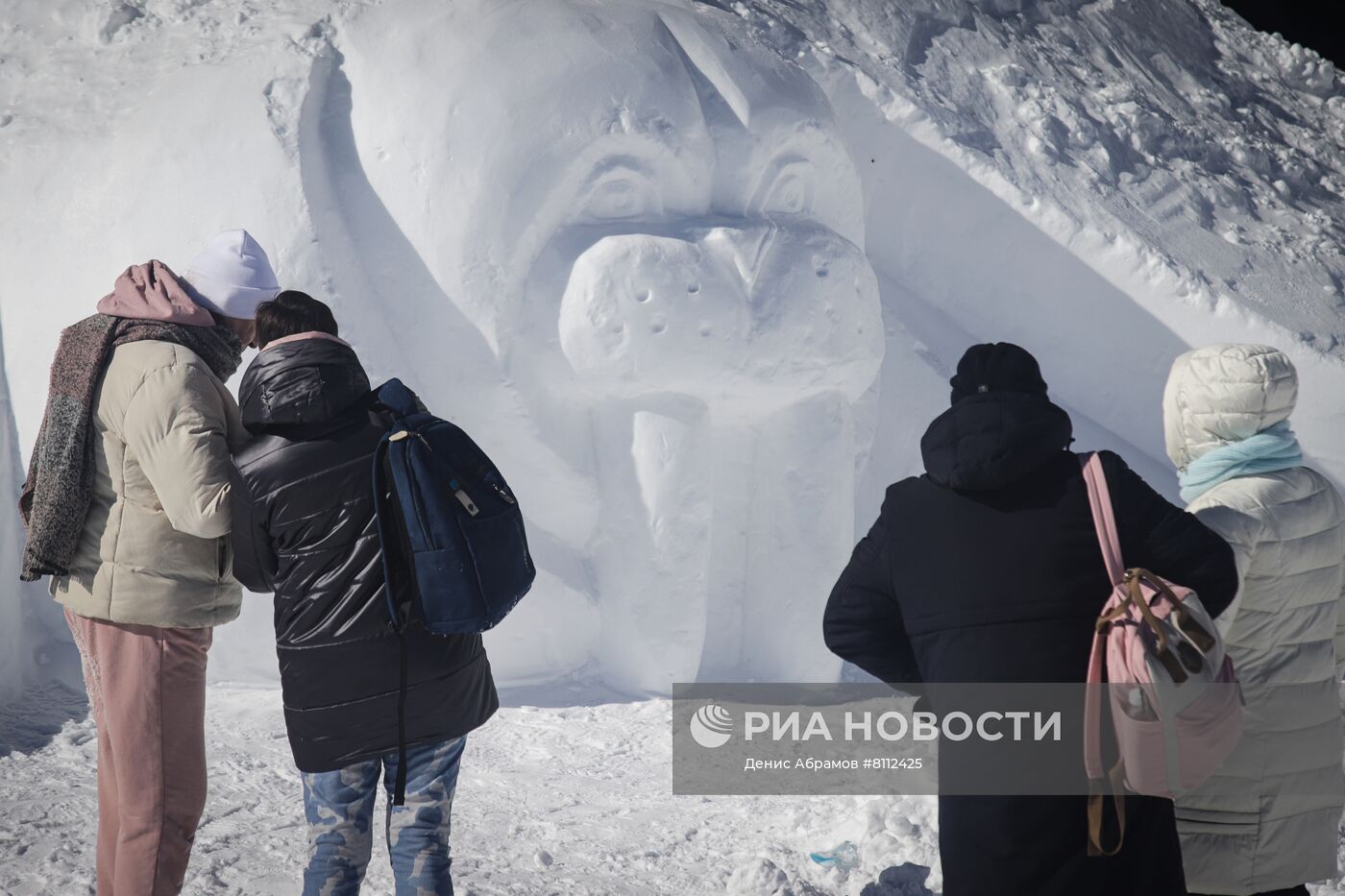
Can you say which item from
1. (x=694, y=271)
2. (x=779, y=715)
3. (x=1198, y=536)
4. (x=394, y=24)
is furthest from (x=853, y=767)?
(x=394, y=24)

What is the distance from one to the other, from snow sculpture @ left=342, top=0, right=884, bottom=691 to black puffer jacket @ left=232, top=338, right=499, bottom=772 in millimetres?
1701

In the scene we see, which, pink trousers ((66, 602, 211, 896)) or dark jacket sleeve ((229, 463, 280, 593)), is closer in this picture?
dark jacket sleeve ((229, 463, 280, 593))

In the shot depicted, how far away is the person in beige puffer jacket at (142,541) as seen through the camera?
82.4 inches

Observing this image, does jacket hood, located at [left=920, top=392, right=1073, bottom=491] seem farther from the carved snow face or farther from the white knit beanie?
the carved snow face

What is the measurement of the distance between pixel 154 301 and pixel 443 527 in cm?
71

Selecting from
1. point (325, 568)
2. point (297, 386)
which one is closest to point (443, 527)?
point (325, 568)

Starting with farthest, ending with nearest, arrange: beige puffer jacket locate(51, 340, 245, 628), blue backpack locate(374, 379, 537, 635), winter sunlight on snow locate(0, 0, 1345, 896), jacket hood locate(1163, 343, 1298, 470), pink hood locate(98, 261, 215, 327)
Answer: winter sunlight on snow locate(0, 0, 1345, 896) → pink hood locate(98, 261, 215, 327) → beige puffer jacket locate(51, 340, 245, 628) → blue backpack locate(374, 379, 537, 635) → jacket hood locate(1163, 343, 1298, 470)

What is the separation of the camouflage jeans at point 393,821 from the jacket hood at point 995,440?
2.97ft

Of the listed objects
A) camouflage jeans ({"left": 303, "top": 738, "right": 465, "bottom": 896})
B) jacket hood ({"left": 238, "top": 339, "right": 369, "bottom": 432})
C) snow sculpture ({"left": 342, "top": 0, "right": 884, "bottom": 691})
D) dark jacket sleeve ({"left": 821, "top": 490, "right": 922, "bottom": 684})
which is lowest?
camouflage jeans ({"left": 303, "top": 738, "right": 465, "bottom": 896})

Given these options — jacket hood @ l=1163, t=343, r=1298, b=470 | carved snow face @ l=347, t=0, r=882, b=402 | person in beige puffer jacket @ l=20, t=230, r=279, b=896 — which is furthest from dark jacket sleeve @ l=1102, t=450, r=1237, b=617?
carved snow face @ l=347, t=0, r=882, b=402

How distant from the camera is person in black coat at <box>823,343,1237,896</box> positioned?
1.64 m

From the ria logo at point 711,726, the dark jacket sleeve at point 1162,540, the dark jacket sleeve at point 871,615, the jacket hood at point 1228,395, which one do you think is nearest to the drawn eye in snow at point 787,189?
the ria logo at point 711,726

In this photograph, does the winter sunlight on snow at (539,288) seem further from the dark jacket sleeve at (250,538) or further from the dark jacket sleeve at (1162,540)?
the dark jacket sleeve at (1162,540)

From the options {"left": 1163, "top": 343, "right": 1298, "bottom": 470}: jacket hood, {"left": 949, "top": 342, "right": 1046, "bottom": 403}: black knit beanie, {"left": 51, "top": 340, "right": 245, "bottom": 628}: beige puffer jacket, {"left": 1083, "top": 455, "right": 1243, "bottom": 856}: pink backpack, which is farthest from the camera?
{"left": 51, "top": 340, "right": 245, "bottom": 628}: beige puffer jacket
